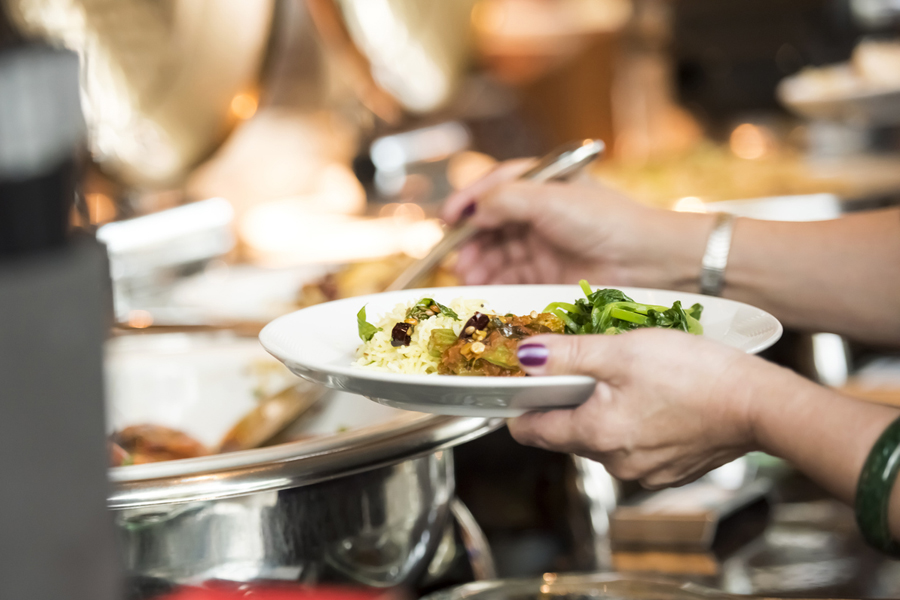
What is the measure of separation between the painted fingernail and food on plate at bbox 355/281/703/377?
0.06 m

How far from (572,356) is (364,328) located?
0.22 meters

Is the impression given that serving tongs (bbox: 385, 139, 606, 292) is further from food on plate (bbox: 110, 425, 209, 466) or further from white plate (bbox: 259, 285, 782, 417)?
food on plate (bbox: 110, 425, 209, 466)

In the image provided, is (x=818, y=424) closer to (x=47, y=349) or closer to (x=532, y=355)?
(x=532, y=355)

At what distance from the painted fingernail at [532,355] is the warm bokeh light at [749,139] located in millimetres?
3152

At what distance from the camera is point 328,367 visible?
1.76 feet

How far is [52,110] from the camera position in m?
0.20

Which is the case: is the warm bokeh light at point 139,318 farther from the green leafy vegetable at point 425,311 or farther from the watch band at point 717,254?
the watch band at point 717,254

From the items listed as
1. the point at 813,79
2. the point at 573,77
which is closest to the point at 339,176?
the point at 813,79

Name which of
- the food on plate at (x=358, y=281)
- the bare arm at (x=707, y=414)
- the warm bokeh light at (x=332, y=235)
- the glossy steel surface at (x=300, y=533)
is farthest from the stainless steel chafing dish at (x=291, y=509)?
the warm bokeh light at (x=332, y=235)

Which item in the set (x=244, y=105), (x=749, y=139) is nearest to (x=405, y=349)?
(x=244, y=105)

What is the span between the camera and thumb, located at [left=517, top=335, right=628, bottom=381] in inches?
21.2

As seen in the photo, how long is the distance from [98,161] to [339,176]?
196 cm

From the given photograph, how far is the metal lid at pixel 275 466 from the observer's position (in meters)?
0.57

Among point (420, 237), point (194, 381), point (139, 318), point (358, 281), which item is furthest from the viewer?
point (420, 237)
